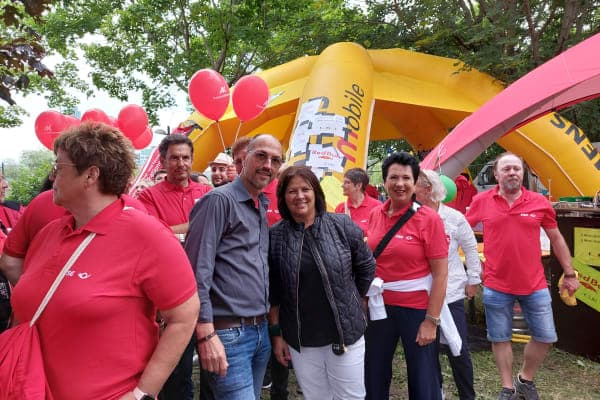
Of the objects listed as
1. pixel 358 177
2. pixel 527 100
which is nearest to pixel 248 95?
pixel 358 177

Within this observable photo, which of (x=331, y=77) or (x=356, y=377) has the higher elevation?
(x=331, y=77)

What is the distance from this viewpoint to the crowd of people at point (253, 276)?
4.41 feet

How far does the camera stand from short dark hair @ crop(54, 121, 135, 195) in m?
1.39

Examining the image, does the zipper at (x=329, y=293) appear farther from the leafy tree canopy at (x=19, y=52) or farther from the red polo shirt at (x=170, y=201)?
the leafy tree canopy at (x=19, y=52)

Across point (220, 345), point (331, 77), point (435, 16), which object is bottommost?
point (220, 345)

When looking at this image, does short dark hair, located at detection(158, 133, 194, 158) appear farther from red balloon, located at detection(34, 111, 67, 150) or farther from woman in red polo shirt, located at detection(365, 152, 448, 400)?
red balloon, located at detection(34, 111, 67, 150)

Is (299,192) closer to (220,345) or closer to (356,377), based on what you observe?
(220,345)

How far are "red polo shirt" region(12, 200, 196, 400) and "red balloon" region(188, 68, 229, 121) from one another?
16.7 feet

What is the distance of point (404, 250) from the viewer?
109 inches

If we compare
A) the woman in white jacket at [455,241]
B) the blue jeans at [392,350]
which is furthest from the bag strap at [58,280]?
the woman in white jacket at [455,241]

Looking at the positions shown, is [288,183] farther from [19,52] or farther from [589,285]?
[589,285]

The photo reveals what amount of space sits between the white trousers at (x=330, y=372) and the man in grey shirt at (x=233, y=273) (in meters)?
0.31

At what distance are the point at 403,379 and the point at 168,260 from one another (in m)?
3.36

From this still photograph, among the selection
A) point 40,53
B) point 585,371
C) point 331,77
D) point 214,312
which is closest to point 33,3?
point 40,53
